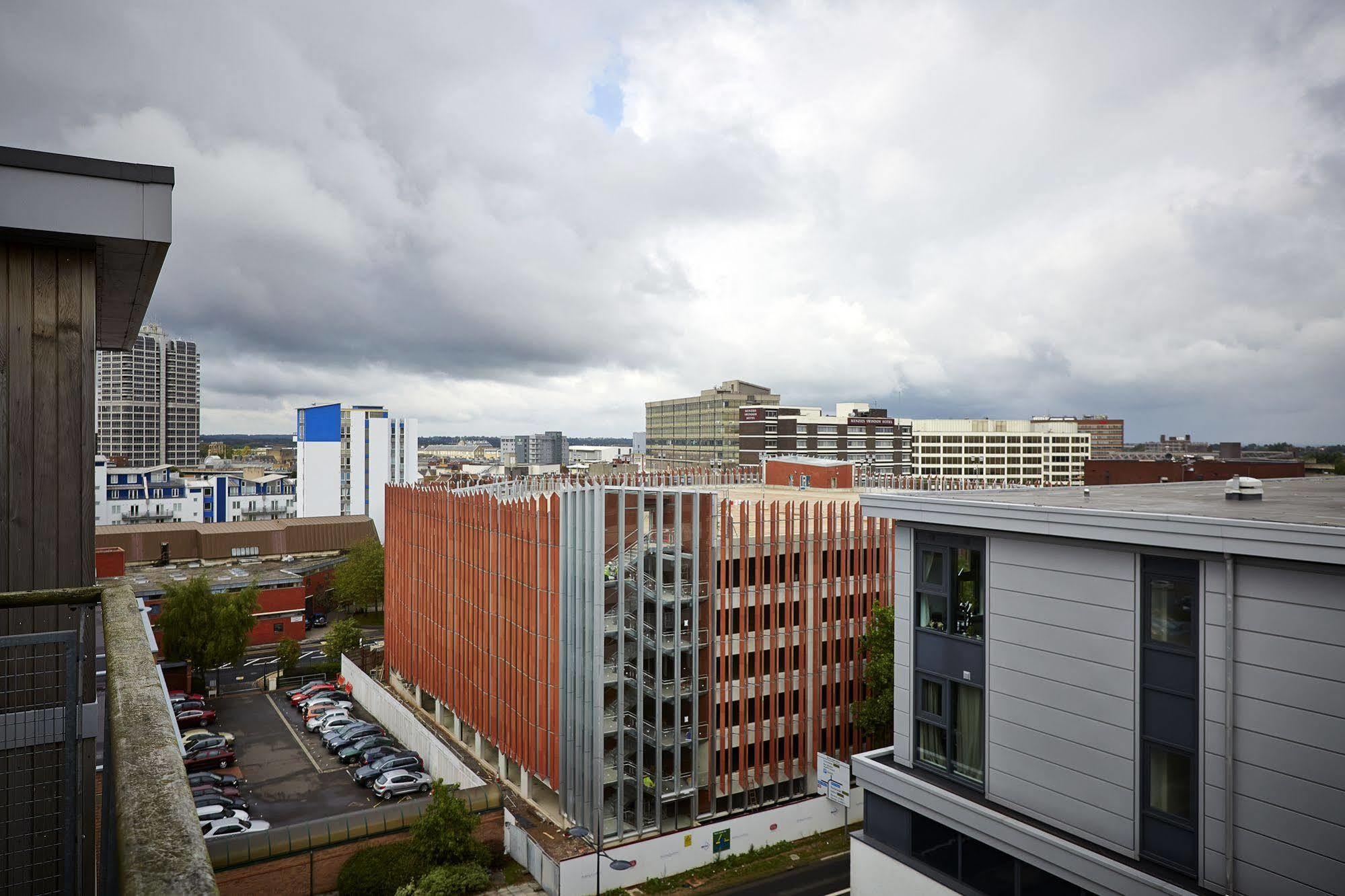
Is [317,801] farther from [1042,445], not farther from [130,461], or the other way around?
[130,461]

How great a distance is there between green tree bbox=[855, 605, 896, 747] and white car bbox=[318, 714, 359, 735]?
83.9 ft

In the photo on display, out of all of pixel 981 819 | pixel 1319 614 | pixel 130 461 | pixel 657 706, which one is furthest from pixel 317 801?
pixel 130 461

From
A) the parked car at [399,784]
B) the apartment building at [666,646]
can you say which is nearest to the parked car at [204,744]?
the parked car at [399,784]

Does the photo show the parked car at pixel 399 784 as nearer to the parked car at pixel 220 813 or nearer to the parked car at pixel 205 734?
the parked car at pixel 220 813

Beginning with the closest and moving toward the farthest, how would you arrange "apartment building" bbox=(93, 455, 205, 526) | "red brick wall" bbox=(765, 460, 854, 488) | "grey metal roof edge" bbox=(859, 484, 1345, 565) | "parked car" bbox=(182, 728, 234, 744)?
"grey metal roof edge" bbox=(859, 484, 1345, 565) → "parked car" bbox=(182, 728, 234, 744) → "red brick wall" bbox=(765, 460, 854, 488) → "apartment building" bbox=(93, 455, 205, 526)

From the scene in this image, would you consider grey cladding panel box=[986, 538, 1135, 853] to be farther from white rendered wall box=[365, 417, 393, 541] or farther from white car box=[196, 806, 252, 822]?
white rendered wall box=[365, 417, 393, 541]

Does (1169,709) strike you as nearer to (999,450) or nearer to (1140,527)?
(1140,527)

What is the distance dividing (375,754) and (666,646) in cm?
1702

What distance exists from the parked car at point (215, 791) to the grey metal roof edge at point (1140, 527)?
28.5m

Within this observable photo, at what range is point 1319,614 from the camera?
37.8 feet

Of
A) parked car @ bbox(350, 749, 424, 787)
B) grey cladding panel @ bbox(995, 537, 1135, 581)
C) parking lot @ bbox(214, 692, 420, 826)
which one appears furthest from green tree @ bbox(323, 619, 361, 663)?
grey cladding panel @ bbox(995, 537, 1135, 581)

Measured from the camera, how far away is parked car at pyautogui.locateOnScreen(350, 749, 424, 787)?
33.9 metres

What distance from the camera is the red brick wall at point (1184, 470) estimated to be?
58988mm

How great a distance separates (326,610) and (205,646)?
90.3ft
